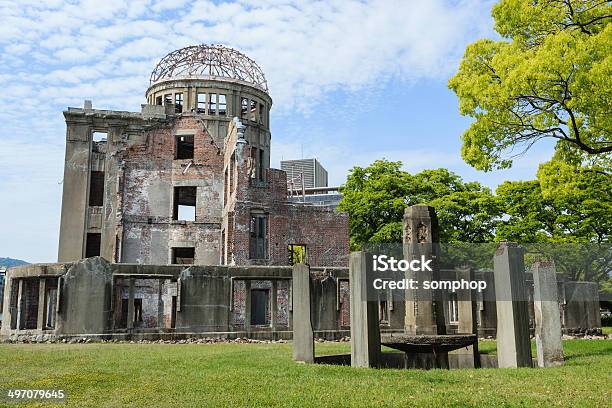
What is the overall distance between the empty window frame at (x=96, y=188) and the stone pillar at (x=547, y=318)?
27036mm

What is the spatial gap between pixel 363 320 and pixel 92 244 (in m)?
25.5

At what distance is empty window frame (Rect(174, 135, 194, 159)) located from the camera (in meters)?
33.8

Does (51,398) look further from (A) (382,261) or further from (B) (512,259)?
(B) (512,259)

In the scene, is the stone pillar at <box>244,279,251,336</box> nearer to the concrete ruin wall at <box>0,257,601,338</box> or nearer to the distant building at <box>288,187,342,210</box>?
the concrete ruin wall at <box>0,257,601,338</box>

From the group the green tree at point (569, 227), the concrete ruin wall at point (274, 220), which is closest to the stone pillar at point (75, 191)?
the concrete ruin wall at point (274, 220)

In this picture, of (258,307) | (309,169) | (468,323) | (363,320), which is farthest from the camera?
(309,169)

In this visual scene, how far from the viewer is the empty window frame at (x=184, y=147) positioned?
33.8 metres

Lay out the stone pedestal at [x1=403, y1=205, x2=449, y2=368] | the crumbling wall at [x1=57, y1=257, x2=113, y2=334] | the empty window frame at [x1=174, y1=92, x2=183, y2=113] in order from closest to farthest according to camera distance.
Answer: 1. the stone pedestal at [x1=403, y1=205, x2=449, y2=368]
2. the crumbling wall at [x1=57, y1=257, x2=113, y2=334]
3. the empty window frame at [x1=174, y1=92, x2=183, y2=113]

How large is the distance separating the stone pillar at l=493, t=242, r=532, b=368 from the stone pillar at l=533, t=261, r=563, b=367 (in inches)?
11.3

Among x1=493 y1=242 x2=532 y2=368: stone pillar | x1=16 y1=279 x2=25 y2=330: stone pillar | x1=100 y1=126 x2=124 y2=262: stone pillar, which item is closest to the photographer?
x1=493 y1=242 x2=532 y2=368: stone pillar

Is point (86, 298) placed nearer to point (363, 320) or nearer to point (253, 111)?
point (363, 320)

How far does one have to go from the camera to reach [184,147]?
34594mm

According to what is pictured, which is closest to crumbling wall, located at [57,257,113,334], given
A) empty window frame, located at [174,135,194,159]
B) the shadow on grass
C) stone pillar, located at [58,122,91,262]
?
the shadow on grass

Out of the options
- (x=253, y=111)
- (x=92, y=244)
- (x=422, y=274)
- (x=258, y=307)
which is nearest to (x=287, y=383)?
(x=422, y=274)
